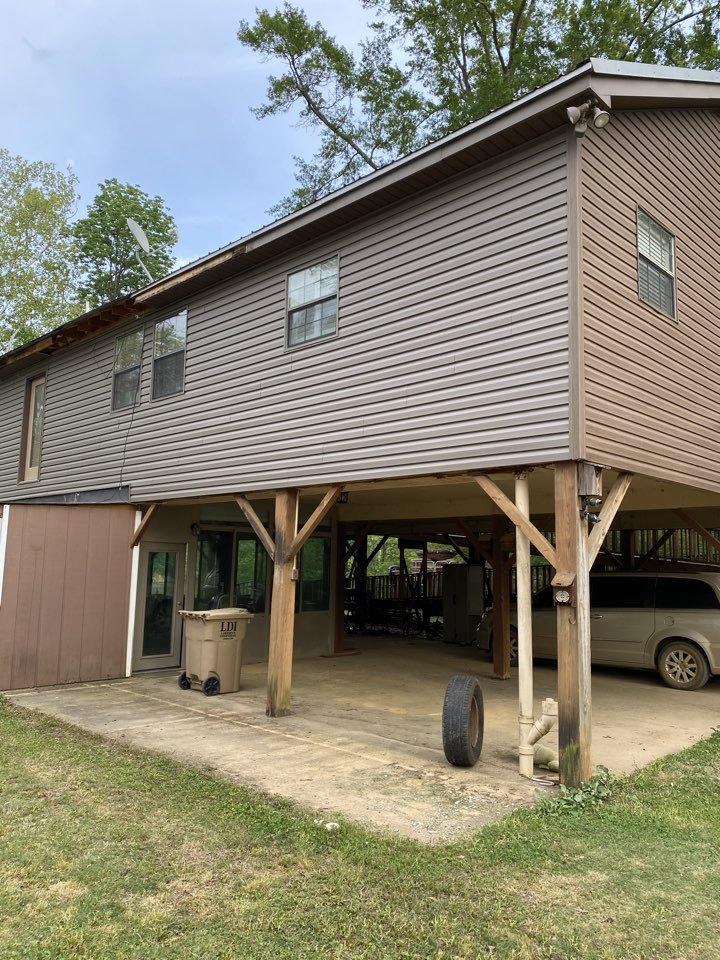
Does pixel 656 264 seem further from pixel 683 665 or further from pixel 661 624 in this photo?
pixel 683 665

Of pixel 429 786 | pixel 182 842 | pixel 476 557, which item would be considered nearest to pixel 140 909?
pixel 182 842

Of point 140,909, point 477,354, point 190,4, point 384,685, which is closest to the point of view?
point 140,909

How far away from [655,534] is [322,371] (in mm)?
9617

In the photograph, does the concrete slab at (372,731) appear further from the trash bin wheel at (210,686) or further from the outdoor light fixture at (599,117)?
the outdoor light fixture at (599,117)

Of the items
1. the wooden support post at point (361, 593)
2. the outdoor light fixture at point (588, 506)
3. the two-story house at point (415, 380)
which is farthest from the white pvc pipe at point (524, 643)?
the wooden support post at point (361, 593)

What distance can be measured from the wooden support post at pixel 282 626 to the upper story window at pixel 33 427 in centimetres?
773

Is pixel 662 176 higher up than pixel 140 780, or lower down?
higher up

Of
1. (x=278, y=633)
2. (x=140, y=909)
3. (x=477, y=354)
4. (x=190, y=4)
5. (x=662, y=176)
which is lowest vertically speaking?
(x=140, y=909)

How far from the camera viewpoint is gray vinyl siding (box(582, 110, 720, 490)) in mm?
5945

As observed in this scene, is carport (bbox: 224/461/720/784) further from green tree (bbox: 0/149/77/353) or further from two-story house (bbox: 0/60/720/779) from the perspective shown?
green tree (bbox: 0/149/77/353)

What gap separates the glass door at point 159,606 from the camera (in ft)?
35.9

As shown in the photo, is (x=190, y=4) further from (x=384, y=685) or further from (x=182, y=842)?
(x=182, y=842)

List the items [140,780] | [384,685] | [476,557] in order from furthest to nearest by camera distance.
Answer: [476,557], [384,685], [140,780]

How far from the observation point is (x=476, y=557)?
17.4 metres
